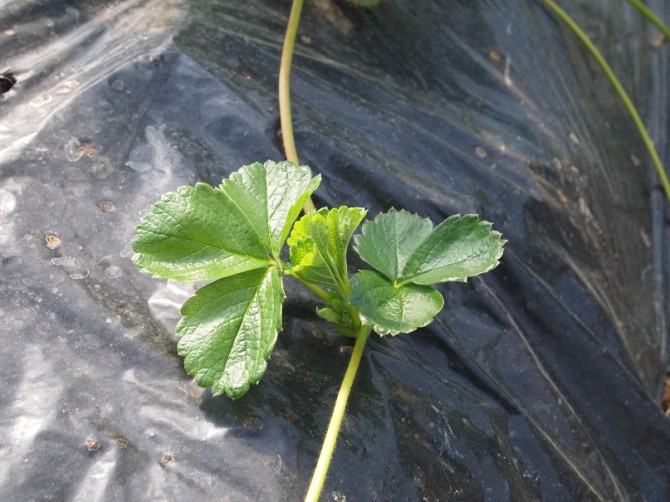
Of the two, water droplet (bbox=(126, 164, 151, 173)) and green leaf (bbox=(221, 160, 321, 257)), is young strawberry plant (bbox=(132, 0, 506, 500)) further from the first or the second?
water droplet (bbox=(126, 164, 151, 173))

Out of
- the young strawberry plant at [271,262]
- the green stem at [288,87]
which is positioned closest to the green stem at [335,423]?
the young strawberry plant at [271,262]

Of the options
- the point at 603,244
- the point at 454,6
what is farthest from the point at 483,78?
the point at 603,244

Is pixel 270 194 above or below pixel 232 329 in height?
above

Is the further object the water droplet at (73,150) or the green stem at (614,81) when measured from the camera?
the green stem at (614,81)

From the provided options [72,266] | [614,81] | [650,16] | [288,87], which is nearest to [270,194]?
[72,266]

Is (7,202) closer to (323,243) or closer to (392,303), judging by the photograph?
(323,243)

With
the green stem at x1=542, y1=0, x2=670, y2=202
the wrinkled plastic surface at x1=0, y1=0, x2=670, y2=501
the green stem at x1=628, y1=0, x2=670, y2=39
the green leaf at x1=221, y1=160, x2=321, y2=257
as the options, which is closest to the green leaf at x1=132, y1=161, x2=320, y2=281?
the green leaf at x1=221, y1=160, x2=321, y2=257

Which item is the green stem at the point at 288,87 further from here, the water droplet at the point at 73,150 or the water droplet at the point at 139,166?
the water droplet at the point at 73,150
